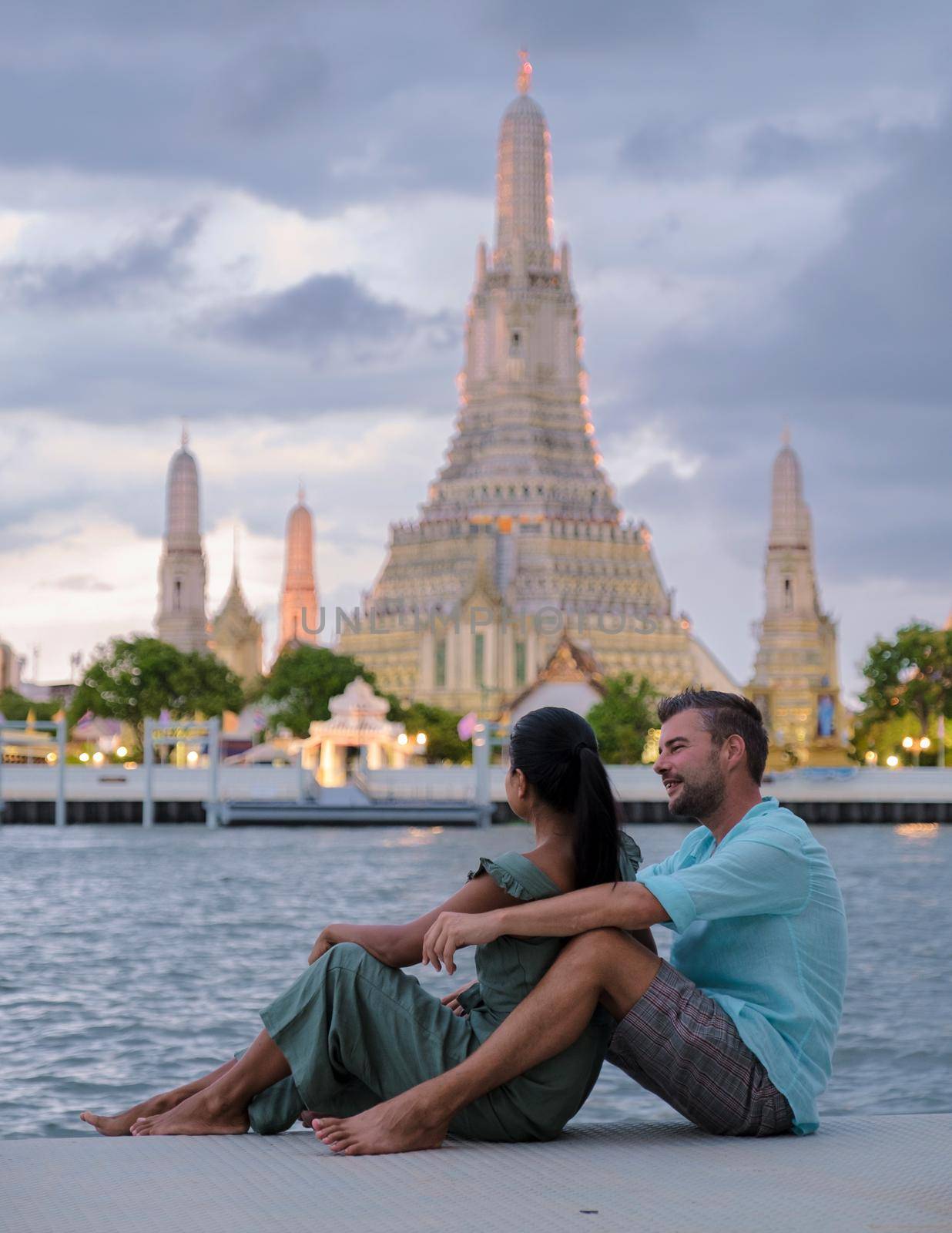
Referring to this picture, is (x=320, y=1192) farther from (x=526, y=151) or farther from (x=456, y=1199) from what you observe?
(x=526, y=151)

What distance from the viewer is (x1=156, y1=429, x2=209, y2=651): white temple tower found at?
349 feet

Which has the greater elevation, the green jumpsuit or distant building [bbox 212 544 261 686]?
distant building [bbox 212 544 261 686]

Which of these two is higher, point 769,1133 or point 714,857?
point 714,857

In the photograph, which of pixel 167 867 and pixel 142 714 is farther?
pixel 142 714

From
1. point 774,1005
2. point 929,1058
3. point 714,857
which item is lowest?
point 929,1058

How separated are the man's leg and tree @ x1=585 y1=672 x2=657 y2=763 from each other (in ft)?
228

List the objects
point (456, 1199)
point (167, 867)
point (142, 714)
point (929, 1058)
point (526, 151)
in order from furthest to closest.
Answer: point (526, 151), point (142, 714), point (167, 867), point (929, 1058), point (456, 1199)

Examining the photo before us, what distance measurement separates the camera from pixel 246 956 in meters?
22.4

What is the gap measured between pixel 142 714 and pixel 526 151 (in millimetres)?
35630

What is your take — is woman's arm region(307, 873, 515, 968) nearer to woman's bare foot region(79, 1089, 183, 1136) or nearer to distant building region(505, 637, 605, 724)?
woman's bare foot region(79, 1089, 183, 1136)

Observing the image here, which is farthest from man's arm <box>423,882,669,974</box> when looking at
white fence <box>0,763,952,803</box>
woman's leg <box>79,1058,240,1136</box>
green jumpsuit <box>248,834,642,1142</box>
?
white fence <box>0,763,952,803</box>

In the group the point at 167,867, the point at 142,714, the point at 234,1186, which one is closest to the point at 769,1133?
the point at 234,1186

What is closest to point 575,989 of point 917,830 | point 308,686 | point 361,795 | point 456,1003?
point 456,1003

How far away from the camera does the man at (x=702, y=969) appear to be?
23.1 ft
